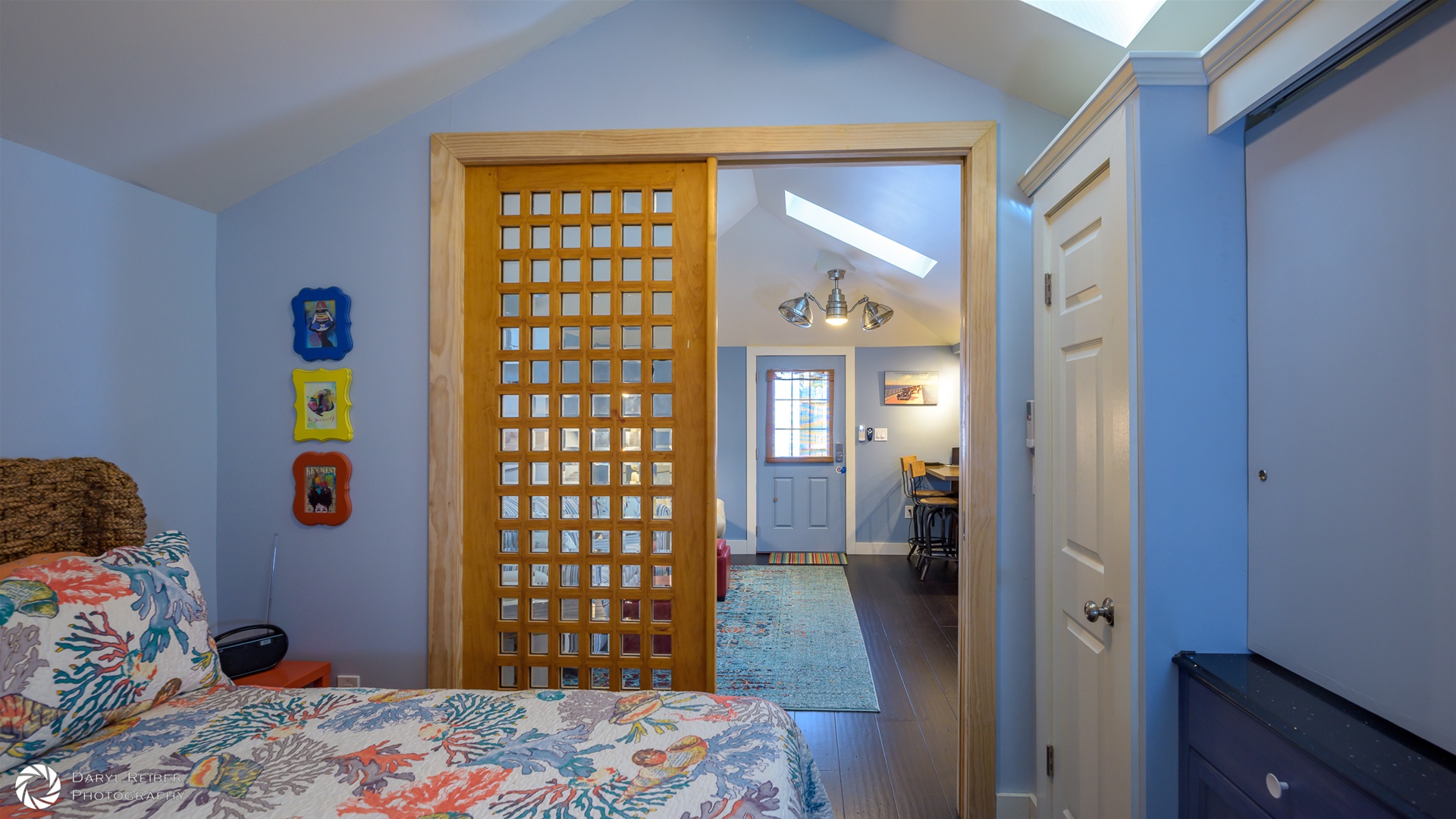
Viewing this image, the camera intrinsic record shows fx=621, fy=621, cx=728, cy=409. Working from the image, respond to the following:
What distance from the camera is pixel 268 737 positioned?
125 centimetres

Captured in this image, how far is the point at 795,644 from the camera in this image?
382 cm

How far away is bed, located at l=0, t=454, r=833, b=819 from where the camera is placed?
106 cm

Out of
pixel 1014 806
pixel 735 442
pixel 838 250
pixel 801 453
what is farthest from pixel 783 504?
pixel 1014 806

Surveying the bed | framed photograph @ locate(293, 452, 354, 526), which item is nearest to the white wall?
the bed

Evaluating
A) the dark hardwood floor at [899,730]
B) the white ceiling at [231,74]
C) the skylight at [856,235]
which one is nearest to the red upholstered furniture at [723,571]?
the dark hardwood floor at [899,730]

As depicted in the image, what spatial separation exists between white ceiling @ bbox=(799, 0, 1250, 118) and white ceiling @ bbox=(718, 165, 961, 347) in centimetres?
93

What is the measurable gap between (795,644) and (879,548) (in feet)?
9.10

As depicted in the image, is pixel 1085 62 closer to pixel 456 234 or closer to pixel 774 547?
pixel 456 234

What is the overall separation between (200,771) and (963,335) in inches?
85.5

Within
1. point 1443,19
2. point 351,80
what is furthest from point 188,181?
point 1443,19

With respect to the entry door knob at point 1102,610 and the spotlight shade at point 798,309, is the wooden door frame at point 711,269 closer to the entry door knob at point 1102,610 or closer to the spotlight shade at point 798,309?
the entry door knob at point 1102,610

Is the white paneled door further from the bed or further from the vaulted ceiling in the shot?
the bed

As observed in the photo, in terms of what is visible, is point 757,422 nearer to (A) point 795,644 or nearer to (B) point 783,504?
(B) point 783,504

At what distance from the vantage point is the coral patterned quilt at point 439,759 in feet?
3.45
